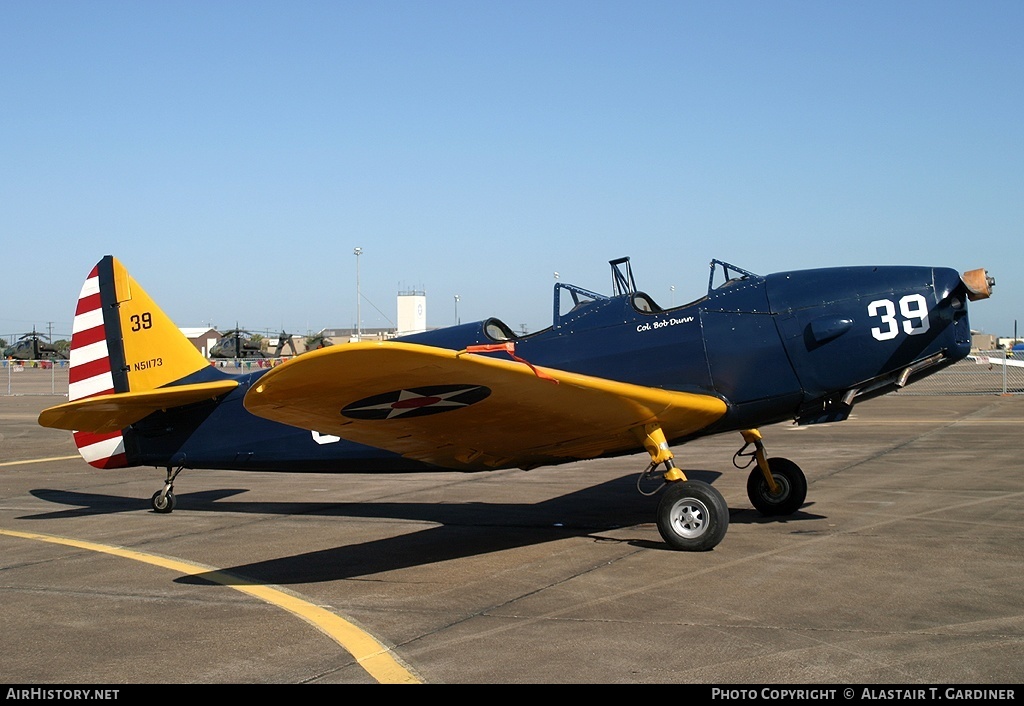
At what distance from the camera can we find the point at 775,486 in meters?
8.98

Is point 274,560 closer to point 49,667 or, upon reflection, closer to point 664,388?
point 49,667

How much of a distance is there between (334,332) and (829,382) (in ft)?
336

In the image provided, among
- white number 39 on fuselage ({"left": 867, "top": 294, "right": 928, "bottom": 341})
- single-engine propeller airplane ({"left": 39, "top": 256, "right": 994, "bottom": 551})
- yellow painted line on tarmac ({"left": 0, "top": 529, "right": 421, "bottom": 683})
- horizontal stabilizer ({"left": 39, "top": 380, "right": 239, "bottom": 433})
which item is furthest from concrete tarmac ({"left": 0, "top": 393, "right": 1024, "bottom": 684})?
white number 39 on fuselage ({"left": 867, "top": 294, "right": 928, "bottom": 341})

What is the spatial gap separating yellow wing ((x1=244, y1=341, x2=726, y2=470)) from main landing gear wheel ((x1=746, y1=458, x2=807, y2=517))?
144 centimetres

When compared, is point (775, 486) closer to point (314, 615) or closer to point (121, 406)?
point (314, 615)

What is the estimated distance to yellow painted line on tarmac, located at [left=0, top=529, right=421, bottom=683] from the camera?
4.61 metres

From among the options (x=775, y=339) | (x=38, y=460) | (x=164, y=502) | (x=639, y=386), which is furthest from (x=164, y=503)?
(x=38, y=460)

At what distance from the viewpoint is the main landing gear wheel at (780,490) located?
29.5 feet

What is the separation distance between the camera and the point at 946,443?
15.7 m

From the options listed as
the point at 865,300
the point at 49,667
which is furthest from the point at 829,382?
the point at 49,667

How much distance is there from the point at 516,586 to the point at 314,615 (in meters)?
1.47

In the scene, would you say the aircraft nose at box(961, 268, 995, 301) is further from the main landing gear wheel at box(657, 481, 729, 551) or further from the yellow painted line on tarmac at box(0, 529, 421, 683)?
the yellow painted line on tarmac at box(0, 529, 421, 683)

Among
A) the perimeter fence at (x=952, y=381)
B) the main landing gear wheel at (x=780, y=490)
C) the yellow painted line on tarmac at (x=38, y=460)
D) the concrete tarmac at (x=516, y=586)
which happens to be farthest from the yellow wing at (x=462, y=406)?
the perimeter fence at (x=952, y=381)

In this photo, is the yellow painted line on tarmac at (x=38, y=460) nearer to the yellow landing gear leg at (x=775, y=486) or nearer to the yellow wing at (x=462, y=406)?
the yellow wing at (x=462, y=406)
